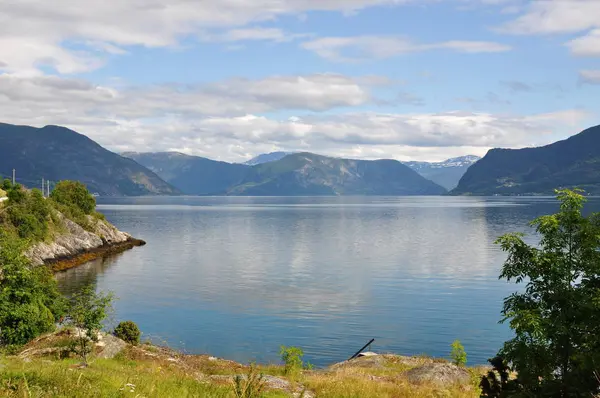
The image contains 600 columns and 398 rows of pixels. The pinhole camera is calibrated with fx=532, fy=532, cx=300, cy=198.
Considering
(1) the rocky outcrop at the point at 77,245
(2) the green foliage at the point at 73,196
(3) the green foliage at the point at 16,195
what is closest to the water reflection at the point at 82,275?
(1) the rocky outcrop at the point at 77,245

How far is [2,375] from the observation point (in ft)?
52.7

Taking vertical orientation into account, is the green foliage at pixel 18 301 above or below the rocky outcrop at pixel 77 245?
above

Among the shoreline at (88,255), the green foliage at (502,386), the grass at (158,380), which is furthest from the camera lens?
the shoreline at (88,255)

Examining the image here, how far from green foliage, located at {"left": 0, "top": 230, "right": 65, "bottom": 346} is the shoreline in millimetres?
65098

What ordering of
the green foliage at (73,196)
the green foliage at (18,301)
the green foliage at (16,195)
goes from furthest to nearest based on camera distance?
the green foliage at (73,196), the green foliage at (16,195), the green foliage at (18,301)

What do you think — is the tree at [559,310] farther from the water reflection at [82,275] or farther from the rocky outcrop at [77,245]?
the rocky outcrop at [77,245]

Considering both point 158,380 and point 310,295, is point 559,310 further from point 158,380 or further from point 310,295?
point 310,295

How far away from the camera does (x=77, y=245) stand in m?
128

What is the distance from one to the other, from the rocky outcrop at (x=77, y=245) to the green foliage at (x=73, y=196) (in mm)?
3984

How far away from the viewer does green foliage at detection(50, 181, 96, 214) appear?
143887 mm

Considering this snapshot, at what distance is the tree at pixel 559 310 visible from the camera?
16516 millimetres

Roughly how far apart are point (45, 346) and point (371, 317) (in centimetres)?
4404

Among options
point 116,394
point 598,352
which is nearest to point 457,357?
point 598,352

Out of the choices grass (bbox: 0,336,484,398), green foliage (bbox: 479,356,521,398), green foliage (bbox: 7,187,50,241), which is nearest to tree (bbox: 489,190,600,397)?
green foliage (bbox: 479,356,521,398)
